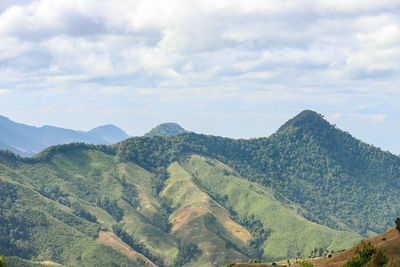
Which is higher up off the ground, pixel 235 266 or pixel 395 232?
pixel 395 232

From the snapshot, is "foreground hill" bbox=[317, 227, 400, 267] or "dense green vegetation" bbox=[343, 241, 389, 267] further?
"foreground hill" bbox=[317, 227, 400, 267]

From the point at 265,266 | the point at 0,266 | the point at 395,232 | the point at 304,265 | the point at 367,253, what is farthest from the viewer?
the point at 265,266

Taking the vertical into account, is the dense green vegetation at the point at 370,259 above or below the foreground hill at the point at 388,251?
above

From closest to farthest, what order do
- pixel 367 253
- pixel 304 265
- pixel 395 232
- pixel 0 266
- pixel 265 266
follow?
pixel 0 266 < pixel 367 253 < pixel 304 265 < pixel 395 232 < pixel 265 266

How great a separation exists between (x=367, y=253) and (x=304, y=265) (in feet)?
54.2

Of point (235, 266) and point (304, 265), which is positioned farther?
point (235, 266)

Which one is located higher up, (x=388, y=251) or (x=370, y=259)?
(x=370, y=259)

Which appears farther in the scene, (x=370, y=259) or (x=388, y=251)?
(x=388, y=251)

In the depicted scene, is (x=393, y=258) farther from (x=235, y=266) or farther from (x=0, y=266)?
(x=0, y=266)

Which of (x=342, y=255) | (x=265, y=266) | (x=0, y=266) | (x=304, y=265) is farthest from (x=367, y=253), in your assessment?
(x=0, y=266)

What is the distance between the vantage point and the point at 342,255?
160m

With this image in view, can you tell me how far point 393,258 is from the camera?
12062 cm

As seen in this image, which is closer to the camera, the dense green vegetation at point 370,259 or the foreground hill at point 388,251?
the dense green vegetation at point 370,259

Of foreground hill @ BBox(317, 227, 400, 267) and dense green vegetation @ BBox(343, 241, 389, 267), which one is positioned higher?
dense green vegetation @ BBox(343, 241, 389, 267)
